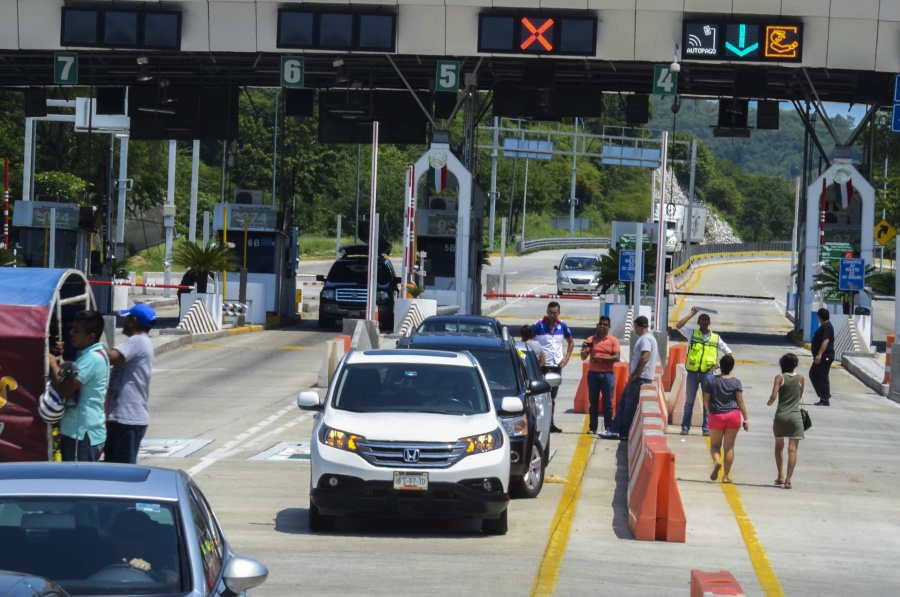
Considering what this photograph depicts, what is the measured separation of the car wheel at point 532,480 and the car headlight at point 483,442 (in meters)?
2.01

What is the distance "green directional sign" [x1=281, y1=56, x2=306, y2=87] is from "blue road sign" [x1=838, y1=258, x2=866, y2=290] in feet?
45.7

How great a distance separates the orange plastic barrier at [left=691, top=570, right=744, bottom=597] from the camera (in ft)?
21.1

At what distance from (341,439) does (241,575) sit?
599cm

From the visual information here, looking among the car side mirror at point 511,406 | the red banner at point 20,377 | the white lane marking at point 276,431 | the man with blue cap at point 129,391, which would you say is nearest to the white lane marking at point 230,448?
the white lane marking at point 276,431

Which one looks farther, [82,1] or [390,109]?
[390,109]

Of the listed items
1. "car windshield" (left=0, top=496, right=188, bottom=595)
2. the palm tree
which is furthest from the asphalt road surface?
the palm tree

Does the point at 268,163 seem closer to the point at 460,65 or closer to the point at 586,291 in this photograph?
the point at 586,291

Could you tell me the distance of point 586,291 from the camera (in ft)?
197

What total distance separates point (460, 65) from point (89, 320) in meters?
26.8

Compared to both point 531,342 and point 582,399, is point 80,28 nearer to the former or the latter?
point 582,399

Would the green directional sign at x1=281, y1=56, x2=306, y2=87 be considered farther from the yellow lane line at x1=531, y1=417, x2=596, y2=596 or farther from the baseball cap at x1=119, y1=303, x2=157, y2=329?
the baseball cap at x1=119, y1=303, x2=157, y2=329

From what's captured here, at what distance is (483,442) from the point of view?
1216 centimetres

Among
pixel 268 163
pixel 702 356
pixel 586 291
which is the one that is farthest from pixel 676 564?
pixel 268 163

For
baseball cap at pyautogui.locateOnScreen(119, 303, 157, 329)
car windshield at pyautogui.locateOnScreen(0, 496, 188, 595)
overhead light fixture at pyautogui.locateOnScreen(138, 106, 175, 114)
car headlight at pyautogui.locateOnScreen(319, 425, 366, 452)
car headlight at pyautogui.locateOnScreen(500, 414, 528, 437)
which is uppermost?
overhead light fixture at pyautogui.locateOnScreen(138, 106, 175, 114)
